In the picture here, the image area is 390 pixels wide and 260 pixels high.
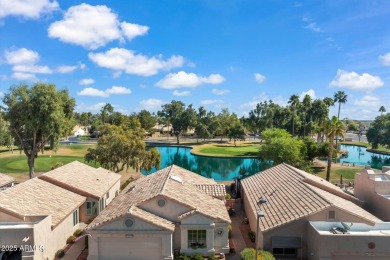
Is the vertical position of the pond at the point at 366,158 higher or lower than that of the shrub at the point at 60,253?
higher

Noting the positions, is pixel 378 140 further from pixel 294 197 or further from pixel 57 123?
pixel 57 123

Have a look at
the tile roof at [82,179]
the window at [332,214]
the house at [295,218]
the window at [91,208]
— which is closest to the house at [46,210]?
the tile roof at [82,179]

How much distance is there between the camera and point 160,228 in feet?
69.2

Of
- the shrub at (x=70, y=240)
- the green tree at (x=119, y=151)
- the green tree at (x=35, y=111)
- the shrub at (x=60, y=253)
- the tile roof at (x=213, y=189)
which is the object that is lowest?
the shrub at (x=60, y=253)

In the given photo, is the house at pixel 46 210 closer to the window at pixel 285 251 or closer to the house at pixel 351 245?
the window at pixel 285 251

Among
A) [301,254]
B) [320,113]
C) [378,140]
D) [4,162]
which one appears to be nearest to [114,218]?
[301,254]

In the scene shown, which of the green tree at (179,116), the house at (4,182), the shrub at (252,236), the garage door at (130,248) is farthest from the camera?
the green tree at (179,116)

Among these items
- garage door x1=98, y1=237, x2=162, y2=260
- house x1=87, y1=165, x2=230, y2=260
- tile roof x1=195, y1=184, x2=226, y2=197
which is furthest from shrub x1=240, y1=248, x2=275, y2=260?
tile roof x1=195, y1=184, x2=226, y2=197

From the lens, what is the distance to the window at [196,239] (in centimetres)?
2250

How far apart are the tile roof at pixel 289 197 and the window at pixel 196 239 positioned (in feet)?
14.0

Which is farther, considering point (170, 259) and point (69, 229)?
point (69, 229)

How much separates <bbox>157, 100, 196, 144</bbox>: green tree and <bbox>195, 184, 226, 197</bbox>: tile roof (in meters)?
80.5

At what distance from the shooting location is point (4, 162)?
62625mm

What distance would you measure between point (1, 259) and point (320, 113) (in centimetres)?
8002
